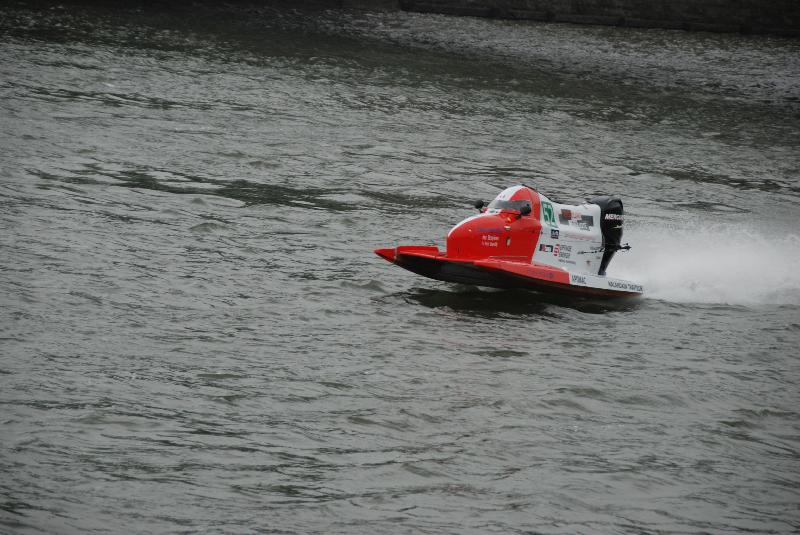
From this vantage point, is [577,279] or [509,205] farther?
[577,279]

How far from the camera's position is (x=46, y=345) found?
46.1ft

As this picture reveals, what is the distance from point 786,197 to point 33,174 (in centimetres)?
1881

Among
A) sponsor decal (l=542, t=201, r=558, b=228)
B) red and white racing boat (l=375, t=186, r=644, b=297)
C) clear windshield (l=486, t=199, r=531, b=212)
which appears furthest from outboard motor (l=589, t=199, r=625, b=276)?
clear windshield (l=486, t=199, r=531, b=212)

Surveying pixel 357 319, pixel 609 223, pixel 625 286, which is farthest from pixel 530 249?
pixel 357 319

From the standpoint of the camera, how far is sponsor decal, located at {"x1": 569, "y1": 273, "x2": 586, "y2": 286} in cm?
1781

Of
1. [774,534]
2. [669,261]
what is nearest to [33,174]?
[669,261]

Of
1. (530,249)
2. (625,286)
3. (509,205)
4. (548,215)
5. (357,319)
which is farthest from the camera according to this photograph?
(625,286)

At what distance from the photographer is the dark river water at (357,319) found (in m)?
11.2

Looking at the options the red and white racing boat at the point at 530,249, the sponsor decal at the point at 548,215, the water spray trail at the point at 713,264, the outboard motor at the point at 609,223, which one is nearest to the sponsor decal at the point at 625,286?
the red and white racing boat at the point at 530,249

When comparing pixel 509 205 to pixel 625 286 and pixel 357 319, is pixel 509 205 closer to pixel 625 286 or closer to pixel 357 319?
pixel 625 286

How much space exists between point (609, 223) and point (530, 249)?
73.3 inches

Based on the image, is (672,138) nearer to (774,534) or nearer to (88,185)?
(88,185)

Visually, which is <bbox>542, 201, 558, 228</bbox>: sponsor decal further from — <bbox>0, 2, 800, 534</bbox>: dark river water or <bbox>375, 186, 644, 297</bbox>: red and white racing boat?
<bbox>0, 2, 800, 534</bbox>: dark river water

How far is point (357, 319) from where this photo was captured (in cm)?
1652
